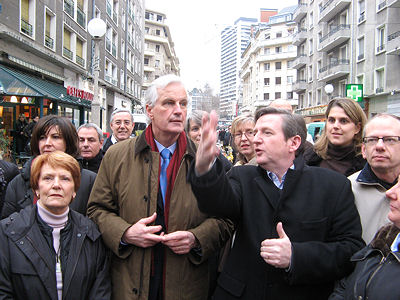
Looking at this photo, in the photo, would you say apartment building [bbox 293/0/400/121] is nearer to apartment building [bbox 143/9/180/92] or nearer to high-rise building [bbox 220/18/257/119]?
apartment building [bbox 143/9/180/92]

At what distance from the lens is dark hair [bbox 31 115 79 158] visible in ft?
10.3

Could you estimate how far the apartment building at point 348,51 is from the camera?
2303 centimetres

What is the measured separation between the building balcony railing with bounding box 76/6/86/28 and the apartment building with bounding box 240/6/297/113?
4669 centimetres

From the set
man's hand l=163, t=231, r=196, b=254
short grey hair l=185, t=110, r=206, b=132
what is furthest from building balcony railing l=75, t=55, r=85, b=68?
man's hand l=163, t=231, r=196, b=254

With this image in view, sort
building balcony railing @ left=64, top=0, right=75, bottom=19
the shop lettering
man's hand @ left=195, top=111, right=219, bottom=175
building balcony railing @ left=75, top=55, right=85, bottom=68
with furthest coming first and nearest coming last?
1. building balcony railing @ left=75, top=55, right=85, bottom=68
2. building balcony railing @ left=64, top=0, right=75, bottom=19
3. the shop lettering
4. man's hand @ left=195, top=111, right=219, bottom=175

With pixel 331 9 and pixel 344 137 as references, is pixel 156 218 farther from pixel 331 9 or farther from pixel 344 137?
pixel 331 9

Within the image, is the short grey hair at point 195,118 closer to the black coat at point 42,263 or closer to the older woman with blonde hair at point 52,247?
the older woman with blonde hair at point 52,247

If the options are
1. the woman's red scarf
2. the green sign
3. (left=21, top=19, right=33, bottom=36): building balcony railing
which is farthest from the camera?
the green sign

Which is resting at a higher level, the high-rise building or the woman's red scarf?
the high-rise building

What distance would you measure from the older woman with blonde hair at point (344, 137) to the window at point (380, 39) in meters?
24.6

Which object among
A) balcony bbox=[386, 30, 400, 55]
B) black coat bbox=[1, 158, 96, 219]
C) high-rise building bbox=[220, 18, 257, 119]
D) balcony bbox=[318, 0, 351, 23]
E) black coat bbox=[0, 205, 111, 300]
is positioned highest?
high-rise building bbox=[220, 18, 257, 119]

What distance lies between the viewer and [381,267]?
179 cm

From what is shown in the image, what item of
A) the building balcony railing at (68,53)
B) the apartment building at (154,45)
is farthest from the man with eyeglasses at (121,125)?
the apartment building at (154,45)

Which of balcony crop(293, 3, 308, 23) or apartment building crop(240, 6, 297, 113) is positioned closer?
balcony crop(293, 3, 308, 23)
